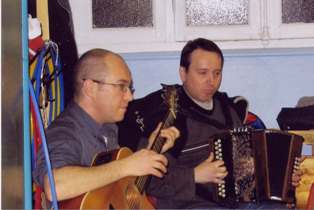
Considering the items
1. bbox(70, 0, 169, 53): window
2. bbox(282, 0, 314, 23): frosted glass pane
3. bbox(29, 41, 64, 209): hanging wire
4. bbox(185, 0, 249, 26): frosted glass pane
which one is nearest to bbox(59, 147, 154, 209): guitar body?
bbox(29, 41, 64, 209): hanging wire

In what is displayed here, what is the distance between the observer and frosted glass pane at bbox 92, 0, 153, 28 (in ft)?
13.0

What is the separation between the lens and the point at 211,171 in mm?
2879

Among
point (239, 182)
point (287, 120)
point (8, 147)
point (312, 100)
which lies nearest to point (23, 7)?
point (8, 147)

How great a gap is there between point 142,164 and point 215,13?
1.97m

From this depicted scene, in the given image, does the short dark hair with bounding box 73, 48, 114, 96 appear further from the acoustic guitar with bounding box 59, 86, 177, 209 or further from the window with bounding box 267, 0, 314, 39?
the window with bounding box 267, 0, 314, 39

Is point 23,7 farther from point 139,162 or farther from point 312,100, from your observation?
point 312,100

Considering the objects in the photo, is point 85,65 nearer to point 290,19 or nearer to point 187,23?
point 187,23

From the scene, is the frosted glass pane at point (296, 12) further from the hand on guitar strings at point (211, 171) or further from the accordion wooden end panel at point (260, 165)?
the hand on guitar strings at point (211, 171)

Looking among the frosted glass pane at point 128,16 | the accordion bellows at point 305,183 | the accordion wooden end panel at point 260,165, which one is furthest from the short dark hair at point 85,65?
the frosted glass pane at point 128,16

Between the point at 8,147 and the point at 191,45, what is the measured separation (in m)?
1.81

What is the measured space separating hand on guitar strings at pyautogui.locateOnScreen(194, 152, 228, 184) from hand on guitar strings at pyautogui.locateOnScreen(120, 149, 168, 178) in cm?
61

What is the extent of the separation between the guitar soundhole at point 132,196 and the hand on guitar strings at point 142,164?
6.4 inches

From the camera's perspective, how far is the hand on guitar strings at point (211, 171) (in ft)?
9.43

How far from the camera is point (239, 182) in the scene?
2.90m
